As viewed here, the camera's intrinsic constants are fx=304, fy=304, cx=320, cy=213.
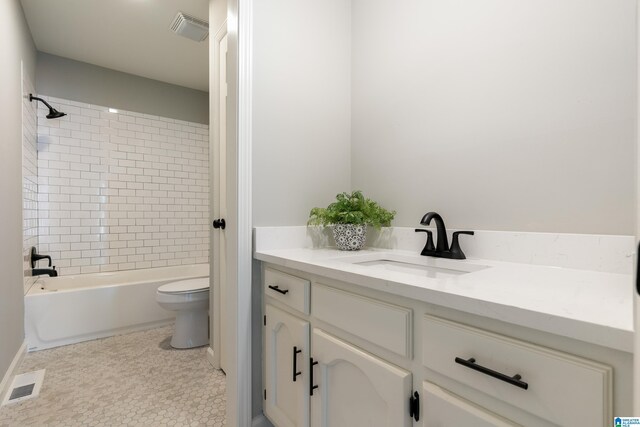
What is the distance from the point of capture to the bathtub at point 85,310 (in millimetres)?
2283

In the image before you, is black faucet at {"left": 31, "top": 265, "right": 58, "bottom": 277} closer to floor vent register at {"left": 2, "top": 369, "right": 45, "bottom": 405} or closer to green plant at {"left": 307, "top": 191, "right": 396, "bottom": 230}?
floor vent register at {"left": 2, "top": 369, "right": 45, "bottom": 405}

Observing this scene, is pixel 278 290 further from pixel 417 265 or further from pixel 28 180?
pixel 28 180

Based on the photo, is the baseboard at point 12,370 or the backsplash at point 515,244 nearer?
the backsplash at point 515,244

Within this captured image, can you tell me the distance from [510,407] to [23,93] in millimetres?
3246

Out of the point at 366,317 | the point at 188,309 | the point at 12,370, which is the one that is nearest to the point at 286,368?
the point at 366,317

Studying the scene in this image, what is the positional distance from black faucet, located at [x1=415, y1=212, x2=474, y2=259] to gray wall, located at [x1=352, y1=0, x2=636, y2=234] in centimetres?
9

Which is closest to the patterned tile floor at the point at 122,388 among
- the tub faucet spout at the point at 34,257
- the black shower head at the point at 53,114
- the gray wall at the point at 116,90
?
the tub faucet spout at the point at 34,257

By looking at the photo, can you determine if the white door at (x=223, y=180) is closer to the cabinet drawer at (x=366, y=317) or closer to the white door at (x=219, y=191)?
the white door at (x=219, y=191)

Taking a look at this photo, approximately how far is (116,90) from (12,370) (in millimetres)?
2562

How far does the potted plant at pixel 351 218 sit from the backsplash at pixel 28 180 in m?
2.32

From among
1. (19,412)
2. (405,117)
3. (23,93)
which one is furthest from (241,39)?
(19,412)

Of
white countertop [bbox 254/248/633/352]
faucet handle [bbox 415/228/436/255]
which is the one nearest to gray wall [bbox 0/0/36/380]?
white countertop [bbox 254/248/633/352]

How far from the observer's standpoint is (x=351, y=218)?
1399 mm

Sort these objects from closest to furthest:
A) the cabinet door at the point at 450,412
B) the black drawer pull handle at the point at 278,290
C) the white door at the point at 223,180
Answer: the cabinet door at the point at 450,412, the black drawer pull handle at the point at 278,290, the white door at the point at 223,180
